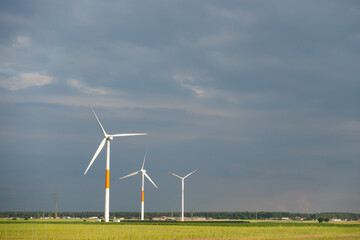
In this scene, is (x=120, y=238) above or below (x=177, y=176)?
below

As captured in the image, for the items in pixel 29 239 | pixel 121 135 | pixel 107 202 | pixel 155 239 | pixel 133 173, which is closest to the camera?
pixel 29 239

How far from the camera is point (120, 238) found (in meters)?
68.8

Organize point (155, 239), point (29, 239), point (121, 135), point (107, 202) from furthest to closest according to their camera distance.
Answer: point (121, 135) → point (107, 202) → point (155, 239) → point (29, 239)

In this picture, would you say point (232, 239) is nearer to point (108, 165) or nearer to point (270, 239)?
point (270, 239)

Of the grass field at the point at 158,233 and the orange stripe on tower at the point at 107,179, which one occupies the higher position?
the orange stripe on tower at the point at 107,179

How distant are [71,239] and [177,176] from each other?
5098 inches

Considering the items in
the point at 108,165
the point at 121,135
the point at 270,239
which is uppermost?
the point at 121,135

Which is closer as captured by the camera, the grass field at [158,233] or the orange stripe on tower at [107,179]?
the grass field at [158,233]

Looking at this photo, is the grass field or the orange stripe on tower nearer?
the grass field

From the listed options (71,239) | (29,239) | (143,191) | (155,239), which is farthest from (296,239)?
(143,191)

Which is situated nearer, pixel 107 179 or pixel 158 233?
pixel 158 233

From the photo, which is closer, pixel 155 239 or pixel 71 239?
pixel 71 239

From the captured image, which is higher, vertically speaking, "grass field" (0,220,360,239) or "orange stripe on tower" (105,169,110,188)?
"orange stripe on tower" (105,169,110,188)

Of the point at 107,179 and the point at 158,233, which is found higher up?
the point at 107,179
